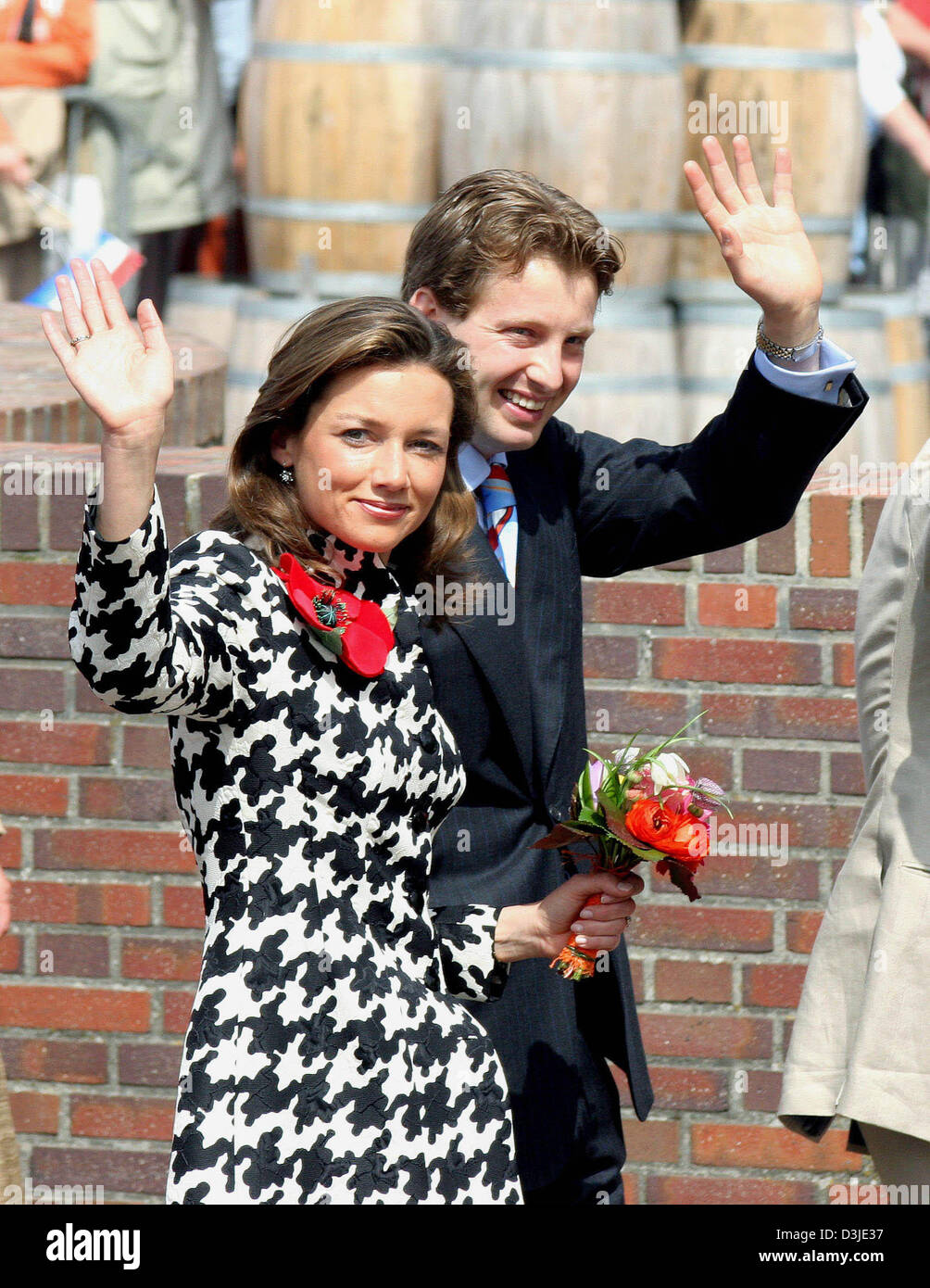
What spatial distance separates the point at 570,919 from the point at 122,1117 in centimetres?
148

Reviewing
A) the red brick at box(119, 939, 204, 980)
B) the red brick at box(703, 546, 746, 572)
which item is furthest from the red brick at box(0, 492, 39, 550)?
the red brick at box(703, 546, 746, 572)

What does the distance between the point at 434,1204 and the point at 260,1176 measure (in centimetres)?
21

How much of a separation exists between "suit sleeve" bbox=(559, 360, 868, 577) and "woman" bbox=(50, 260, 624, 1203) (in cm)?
46

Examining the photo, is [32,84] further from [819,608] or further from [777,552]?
[819,608]

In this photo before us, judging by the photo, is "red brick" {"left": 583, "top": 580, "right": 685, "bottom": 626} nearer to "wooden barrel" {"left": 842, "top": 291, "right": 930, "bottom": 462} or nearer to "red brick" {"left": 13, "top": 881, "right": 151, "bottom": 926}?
"red brick" {"left": 13, "top": 881, "right": 151, "bottom": 926}

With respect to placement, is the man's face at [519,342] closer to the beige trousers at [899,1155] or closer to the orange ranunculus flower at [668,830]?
the orange ranunculus flower at [668,830]

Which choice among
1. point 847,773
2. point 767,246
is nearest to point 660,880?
point 847,773

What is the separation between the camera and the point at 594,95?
4.22 m

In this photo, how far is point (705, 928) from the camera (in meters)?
3.29

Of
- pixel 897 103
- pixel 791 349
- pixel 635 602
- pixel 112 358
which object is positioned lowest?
pixel 635 602

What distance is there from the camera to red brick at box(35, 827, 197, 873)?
3.31m

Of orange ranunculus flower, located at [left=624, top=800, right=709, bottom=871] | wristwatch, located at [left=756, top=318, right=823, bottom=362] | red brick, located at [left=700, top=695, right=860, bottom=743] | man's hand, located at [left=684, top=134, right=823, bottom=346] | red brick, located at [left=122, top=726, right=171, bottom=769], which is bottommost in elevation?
orange ranunculus flower, located at [left=624, top=800, right=709, bottom=871]

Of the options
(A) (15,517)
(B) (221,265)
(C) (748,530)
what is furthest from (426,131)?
(C) (748,530)
